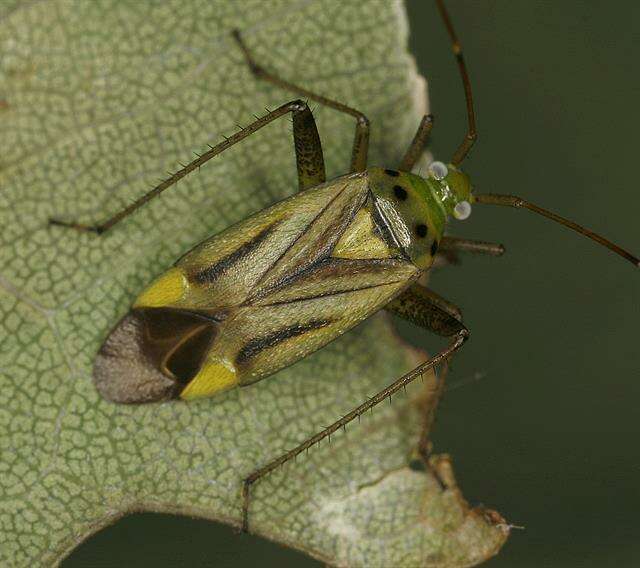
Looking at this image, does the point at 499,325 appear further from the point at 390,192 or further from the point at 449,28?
the point at 449,28

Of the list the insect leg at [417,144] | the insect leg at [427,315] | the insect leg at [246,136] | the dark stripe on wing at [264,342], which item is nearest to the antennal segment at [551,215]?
the insect leg at [417,144]

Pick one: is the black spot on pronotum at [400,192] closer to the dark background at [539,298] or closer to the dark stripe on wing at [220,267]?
the dark background at [539,298]

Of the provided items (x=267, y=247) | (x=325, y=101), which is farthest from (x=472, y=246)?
(x=267, y=247)

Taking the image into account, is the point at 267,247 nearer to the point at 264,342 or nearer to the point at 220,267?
the point at 220,267

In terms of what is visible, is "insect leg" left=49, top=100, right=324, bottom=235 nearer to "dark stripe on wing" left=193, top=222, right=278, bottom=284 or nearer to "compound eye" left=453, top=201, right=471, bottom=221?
"dark stripe on wing" left=193, top=222, right=278, bottom=284

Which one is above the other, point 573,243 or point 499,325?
point 573,243

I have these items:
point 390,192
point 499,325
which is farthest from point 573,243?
point 390,192

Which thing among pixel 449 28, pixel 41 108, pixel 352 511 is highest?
pixel 449 28
